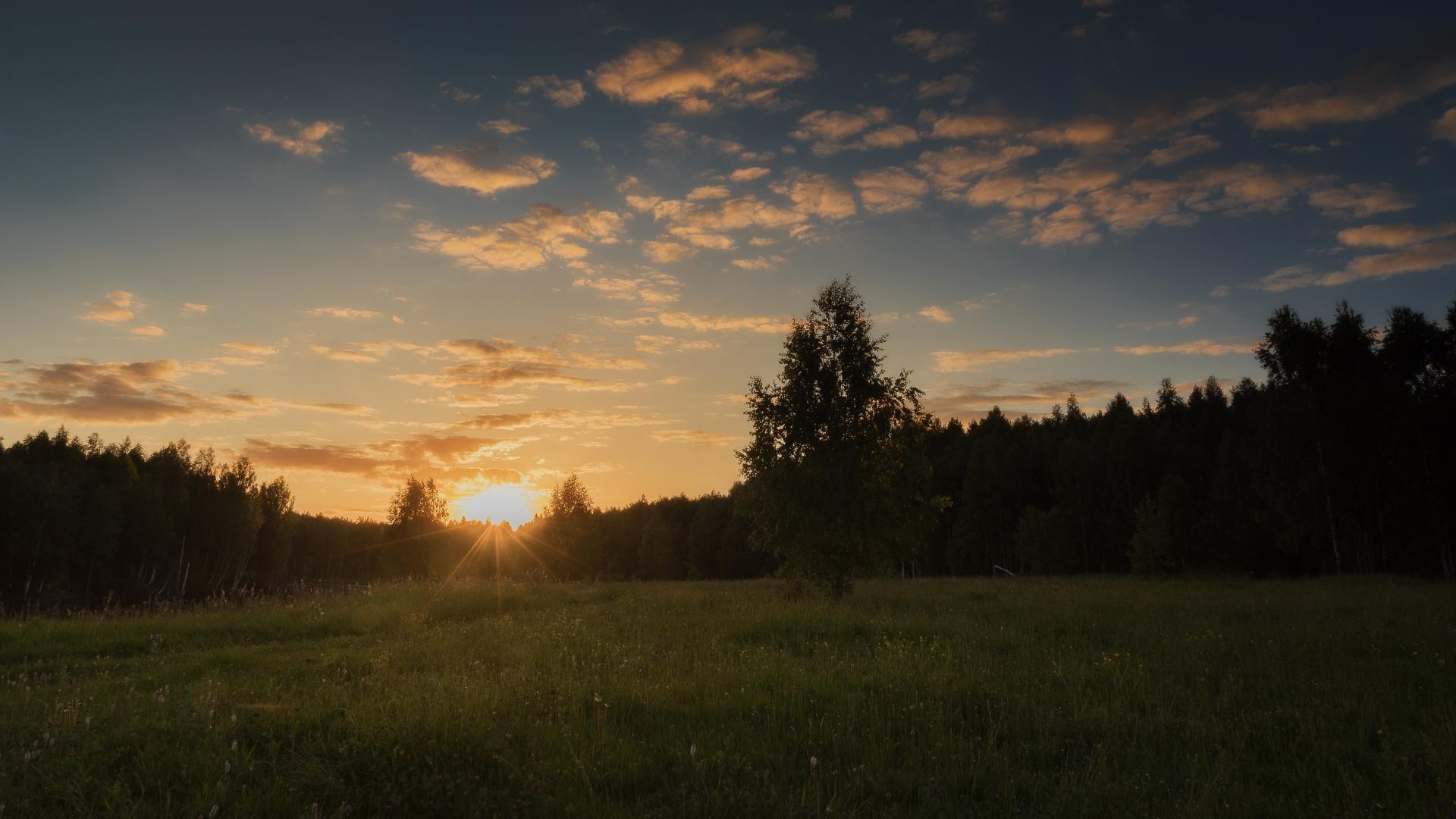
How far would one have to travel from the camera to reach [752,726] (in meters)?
7.05

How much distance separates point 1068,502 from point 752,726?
6629 cm

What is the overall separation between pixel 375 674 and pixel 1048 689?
9134mm

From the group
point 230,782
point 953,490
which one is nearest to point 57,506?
point 230,782

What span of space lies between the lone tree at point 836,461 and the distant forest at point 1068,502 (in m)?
2.07

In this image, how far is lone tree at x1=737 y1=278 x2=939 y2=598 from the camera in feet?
76.9

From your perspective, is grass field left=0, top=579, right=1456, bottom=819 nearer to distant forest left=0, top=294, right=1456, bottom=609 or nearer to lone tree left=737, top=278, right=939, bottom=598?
lone tree left=737, top=278, right=939, bottom=598

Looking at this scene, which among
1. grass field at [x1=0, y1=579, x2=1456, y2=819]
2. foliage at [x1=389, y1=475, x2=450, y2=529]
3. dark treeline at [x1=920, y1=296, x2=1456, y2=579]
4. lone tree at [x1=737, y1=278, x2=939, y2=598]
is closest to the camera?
grass field at [x1=0, y1=579, x2=1456, y2=819]

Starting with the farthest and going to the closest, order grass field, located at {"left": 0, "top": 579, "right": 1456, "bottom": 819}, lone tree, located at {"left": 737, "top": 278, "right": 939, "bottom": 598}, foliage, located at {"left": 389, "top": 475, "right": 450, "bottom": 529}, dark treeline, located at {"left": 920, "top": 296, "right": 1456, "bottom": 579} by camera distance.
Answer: foliage, located at {"left": 389, "top": 475, "right": 450, "bottom": 529} → dark treeline, located at {"left": 920, "top": 296, "right": 1456, "bottom": 579} → lone tree, located at {"left": 737, "top": 278, "right": 939, "bottom": 598} → grass field, located at {"left": 0, "top": 579, "right": 1456, "bottom": 819}

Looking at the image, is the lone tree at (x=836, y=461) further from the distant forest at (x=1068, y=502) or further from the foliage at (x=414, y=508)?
the foliage at (x=414, y=508)

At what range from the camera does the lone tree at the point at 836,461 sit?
76.9ft

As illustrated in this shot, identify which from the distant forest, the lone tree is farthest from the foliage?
the lone tree

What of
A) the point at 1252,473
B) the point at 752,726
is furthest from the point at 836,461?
the point at 1252,473

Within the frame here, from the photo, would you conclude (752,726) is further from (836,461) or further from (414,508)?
(414,508)

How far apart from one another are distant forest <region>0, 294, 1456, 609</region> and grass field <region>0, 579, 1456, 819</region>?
1417cm
